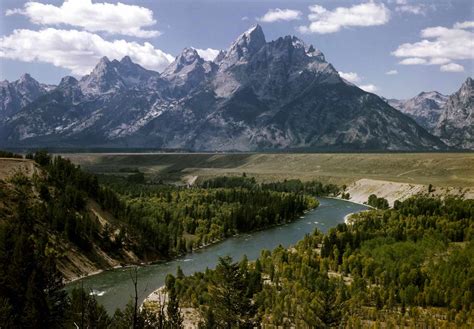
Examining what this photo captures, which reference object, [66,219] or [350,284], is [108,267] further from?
[350,284]

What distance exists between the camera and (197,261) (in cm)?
11106

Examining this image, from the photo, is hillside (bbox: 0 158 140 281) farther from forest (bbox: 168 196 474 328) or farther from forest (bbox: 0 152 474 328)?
forest (bbox: 168 196 474 328)

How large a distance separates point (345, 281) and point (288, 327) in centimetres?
2415

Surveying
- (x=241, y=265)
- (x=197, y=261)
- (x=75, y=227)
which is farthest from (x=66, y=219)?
(x=241, y=265)

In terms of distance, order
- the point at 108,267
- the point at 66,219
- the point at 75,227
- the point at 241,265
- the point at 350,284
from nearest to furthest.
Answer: the point at 350,284 → the point at 241,265 → the point at 108,267 → the point at 66,219 → the point at 75,227

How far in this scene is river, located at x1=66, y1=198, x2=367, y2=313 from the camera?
86375 mm

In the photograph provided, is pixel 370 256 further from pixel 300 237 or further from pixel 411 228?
pixel 300 237

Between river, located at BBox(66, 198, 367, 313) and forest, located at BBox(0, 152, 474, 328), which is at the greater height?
forest, located at BBox(0, 152, 474, 328)

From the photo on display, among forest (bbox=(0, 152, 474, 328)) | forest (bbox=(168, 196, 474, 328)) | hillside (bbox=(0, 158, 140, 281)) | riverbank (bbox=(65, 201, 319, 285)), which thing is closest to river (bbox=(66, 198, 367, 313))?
riverbank (bbox=(65, 201, 319, 285))

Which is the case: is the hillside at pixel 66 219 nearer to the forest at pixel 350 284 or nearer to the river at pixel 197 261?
the river at pixel 197 261

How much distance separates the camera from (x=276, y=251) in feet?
338

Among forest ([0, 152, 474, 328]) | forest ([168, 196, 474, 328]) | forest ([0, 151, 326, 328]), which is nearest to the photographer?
forest ([0, 152, 474, 328])

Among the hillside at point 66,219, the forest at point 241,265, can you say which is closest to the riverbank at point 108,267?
the hillside at point 66,219

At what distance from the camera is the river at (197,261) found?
283 ft
